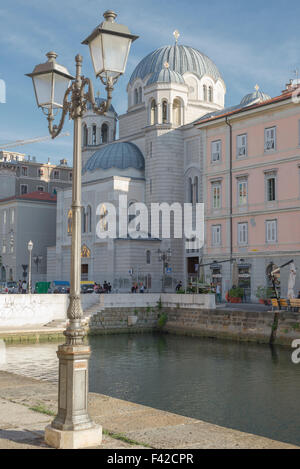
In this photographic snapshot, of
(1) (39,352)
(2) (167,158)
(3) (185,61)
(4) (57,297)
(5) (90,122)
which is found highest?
(3) (185,61)

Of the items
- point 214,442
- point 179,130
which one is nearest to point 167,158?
point 179,130

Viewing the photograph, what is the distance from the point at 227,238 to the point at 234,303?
6959 mm

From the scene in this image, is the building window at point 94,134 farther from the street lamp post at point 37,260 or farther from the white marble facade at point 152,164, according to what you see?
the street lamp post at point 37,260

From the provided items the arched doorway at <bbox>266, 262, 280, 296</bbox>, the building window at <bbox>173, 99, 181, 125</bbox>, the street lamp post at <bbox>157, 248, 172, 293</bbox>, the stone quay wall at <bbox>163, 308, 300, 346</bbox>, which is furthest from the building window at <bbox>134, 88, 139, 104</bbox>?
the stone quay wall at <bbox>163, 308, 300, 346</bbox>

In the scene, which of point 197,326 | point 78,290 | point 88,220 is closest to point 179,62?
point 88,220

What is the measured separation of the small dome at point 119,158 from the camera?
181ft

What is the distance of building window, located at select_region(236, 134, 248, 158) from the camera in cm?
→ 4444

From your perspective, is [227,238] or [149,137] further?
[149,137]

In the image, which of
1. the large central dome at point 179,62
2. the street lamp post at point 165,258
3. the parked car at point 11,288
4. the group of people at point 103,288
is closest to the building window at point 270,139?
the street lamp post at point 165,258

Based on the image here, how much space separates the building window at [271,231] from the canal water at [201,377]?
11558 millimetres

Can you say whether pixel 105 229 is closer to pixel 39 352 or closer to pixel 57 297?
pixel 57 297

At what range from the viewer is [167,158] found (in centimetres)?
5312

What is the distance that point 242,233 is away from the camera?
4431cm

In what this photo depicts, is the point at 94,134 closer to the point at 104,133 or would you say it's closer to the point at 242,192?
the point at 104,133
